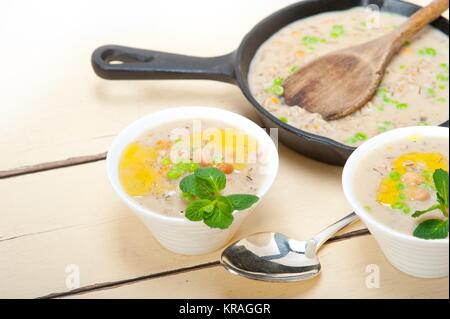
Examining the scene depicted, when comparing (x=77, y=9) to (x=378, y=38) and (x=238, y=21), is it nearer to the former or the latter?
(x=238, y=21)

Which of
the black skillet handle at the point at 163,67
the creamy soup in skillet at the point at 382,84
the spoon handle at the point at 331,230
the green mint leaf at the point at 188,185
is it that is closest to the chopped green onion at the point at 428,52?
the creamy soup in skillet at the point at 382,84

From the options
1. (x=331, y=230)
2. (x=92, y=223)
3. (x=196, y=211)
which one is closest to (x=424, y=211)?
(x=331, y=230)

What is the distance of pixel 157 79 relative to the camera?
6.03 ft

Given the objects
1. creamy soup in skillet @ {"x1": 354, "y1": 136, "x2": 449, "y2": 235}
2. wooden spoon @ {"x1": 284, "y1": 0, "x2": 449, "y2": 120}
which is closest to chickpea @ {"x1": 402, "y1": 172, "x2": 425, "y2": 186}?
creamy soup in skillet @ {"x1": 354, "y1": 136, "x2": 449, "y2": 235}

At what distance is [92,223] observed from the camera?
1581mm

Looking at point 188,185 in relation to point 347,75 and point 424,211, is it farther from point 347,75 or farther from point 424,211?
point 347,75

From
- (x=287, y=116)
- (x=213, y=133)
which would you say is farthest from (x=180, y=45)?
(x=213, y=133)

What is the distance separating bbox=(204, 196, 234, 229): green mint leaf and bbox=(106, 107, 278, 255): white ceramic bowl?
4 centimetres

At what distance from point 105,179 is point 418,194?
69 centimetres

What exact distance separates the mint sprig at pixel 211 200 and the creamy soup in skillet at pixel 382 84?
394mm

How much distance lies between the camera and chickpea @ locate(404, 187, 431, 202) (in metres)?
1.33

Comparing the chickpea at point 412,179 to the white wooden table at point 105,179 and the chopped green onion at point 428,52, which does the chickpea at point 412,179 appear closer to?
the white wooden table at point 105,179

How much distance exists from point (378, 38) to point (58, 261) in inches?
36.6

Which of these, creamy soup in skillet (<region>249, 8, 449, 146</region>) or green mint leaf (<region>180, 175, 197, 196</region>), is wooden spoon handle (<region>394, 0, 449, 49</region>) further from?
green mint leaf (<region>180, 175, 197, 196</region>)
